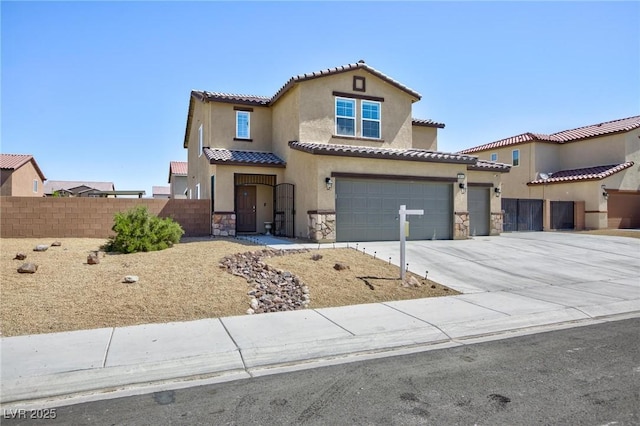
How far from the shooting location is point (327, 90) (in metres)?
19.0

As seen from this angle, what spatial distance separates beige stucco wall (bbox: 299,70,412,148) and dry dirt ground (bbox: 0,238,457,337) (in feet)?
24.8

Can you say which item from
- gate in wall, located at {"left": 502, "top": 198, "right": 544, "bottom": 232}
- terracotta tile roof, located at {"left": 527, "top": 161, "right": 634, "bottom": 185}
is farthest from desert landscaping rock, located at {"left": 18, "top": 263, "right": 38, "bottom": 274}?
terracotta tile roof, located at {"left": 527, "top": 161, "right": 634, "bottom": 185}

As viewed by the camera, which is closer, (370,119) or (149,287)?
(149,287)

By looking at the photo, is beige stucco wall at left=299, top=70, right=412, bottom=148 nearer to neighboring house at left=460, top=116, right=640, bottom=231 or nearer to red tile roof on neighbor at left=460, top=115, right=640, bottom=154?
neighboring house at left=460, top=116, right=640, bottom=231

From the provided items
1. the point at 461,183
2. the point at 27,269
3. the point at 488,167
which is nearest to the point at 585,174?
the point at 488,167

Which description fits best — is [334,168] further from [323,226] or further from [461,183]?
[461,183]

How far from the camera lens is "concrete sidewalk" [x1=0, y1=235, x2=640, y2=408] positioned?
5168 mm

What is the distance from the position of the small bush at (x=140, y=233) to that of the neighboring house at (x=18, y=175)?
27135 mm

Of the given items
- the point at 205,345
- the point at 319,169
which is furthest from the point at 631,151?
the point at 205,345

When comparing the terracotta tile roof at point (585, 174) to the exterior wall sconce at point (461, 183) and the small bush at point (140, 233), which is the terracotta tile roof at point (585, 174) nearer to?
the exterior wall sconce at point (461, 183)

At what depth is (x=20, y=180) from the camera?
3684cm

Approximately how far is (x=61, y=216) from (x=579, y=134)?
32970 mm

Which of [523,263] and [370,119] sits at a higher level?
[370,119]

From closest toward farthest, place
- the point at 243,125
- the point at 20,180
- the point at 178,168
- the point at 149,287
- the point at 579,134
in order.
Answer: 1. the point at 149,287
2. the point at 243,125
3. the point at 579,134
4. the point at 20,180
5. the point at 178,168
